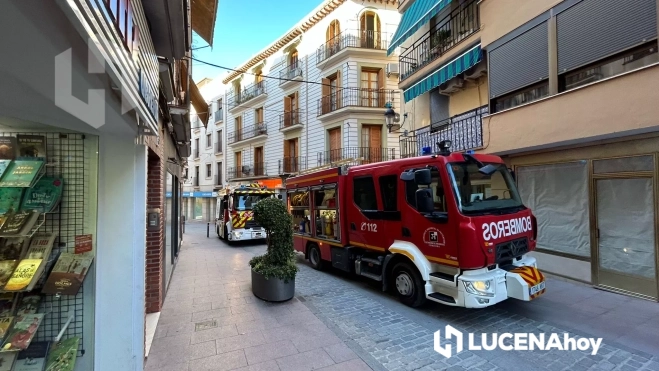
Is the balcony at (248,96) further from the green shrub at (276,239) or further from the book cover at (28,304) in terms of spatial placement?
the book cover at (28,304)

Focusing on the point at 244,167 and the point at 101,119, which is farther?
the point at 244,167

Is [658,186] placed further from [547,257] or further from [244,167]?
[244,167]

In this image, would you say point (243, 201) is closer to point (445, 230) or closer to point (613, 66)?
point (445, 230)

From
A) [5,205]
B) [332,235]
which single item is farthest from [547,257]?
[5,205]

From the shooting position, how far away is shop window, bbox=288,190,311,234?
8.65m

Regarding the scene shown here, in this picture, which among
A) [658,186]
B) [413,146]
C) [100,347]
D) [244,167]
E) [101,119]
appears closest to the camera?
[101,119]

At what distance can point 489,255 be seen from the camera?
14.3ft

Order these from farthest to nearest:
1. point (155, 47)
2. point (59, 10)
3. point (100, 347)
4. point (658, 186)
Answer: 1. point (658, 186)
2. point (155, 47)
3. point (100, 347)
4. point (59, 10)

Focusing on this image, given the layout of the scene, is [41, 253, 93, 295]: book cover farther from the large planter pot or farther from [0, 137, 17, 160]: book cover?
the large planter pot

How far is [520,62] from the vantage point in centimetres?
704

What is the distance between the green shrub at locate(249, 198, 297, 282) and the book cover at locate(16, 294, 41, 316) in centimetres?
336

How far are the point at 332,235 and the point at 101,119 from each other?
576 cm

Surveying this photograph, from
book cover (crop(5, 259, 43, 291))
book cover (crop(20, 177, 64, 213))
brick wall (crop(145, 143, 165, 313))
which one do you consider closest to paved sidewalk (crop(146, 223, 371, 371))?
brick wall (crop(145, 143, 165, 313))

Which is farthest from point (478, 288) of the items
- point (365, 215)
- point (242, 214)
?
point (242, 214)
